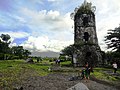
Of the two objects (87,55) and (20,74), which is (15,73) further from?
(87,55)

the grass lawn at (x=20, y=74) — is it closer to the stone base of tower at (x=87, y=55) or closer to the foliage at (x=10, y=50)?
the stone base of tower at (x=87, y=55)

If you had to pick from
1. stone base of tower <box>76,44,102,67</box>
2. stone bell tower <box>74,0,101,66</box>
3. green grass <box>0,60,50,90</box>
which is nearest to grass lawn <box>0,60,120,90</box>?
green grass <box>0,60,50,90</box>

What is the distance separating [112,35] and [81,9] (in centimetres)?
790

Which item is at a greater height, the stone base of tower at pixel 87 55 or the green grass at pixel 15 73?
the stone base of tower at pixel 87 55

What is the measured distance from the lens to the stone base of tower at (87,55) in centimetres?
3734

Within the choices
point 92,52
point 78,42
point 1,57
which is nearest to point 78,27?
point 78,42

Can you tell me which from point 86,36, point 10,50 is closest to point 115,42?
point 86,36

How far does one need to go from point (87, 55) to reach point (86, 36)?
13.8ft

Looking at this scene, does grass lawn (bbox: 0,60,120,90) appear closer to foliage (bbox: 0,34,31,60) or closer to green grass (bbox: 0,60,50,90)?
green grass (bbox: 0,60,50,90)

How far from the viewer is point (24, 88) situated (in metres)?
15.4

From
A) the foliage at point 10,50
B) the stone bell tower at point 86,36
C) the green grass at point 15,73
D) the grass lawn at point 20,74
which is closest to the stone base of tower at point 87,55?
the stone bell tower at point 86,36

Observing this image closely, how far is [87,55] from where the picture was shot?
37.8 meters

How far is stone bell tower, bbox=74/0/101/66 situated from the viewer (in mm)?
37406

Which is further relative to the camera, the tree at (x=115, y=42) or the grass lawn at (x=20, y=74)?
the tree at (x=115, y=42)
